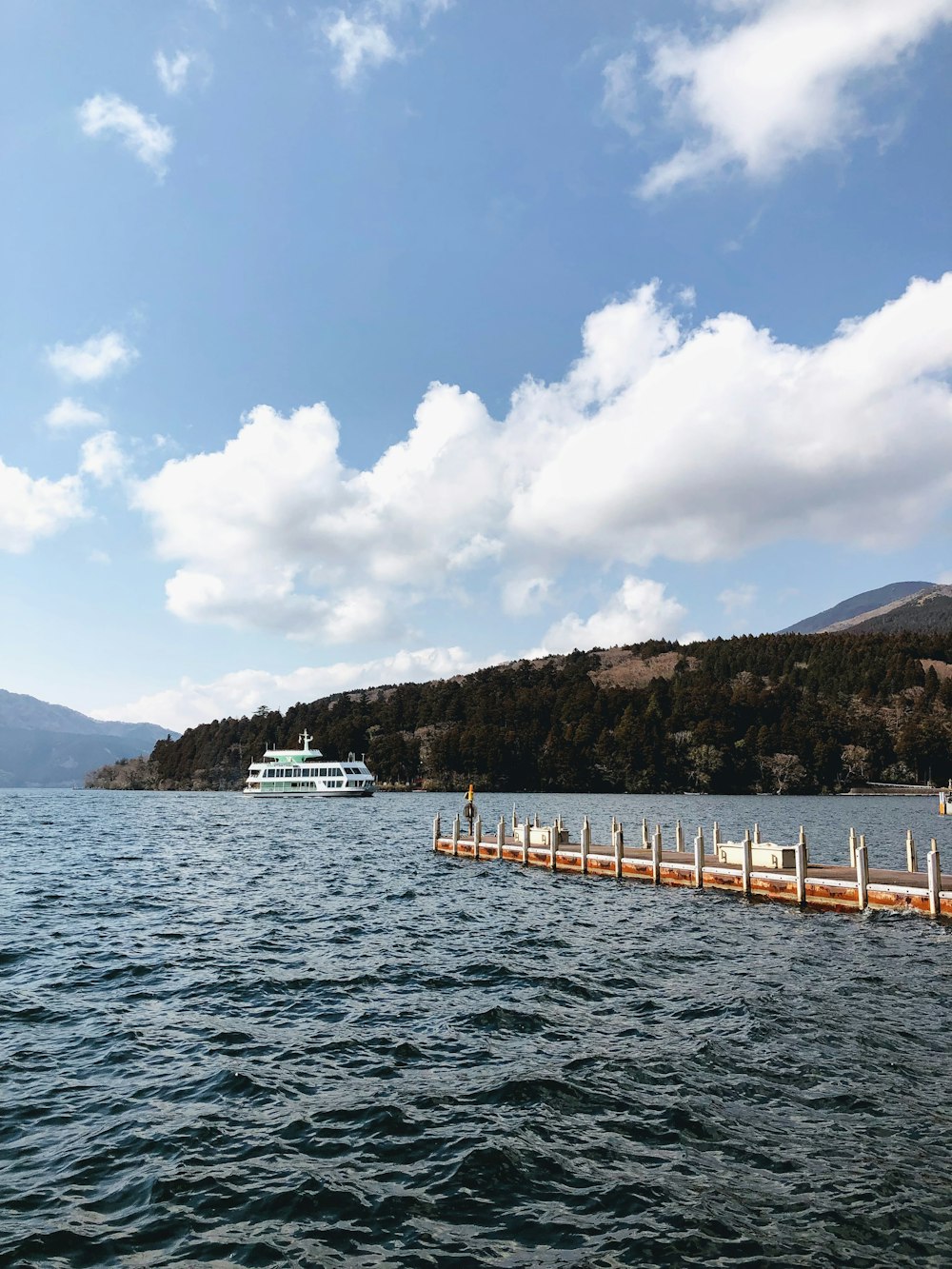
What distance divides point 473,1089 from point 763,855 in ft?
84.5

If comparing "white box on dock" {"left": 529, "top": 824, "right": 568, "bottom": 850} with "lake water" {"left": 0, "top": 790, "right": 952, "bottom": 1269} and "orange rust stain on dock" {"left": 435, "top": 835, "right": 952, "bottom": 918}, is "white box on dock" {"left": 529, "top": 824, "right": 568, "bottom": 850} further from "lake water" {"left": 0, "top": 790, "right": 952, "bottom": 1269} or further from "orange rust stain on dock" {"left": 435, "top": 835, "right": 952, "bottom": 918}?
"lake water" {"left": 0, "top": 790, "right": 952, "bottom": 1269}

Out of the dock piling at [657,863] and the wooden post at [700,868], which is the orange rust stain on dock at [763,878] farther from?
the wooden post at [700,868]

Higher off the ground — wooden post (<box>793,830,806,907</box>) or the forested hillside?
the forested hillside

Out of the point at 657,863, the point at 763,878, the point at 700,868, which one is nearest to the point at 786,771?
the point at 657,863

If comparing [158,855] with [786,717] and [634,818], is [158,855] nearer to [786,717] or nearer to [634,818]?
[634,818]

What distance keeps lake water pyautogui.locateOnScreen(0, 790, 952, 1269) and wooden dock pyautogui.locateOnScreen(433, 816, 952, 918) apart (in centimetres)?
149

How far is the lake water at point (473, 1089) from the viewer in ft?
31.0

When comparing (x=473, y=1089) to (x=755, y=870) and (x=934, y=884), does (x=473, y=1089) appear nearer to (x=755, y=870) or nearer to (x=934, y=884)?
(x=934, y=884)

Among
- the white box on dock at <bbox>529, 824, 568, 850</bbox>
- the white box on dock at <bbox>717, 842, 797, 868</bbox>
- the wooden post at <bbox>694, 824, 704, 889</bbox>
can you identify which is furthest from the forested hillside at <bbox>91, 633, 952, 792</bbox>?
the wooden post at <bbox>694, 824, 704, 889</bbox>

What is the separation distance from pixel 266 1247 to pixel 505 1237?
8.83 feet

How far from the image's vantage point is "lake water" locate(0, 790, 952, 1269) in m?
9.45

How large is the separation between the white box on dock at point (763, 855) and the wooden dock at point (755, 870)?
0.04 metres

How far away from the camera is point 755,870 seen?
35.9 meters

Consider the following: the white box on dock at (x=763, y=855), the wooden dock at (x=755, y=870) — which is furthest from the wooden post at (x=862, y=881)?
the white box on dock at (x=763, y=855)
